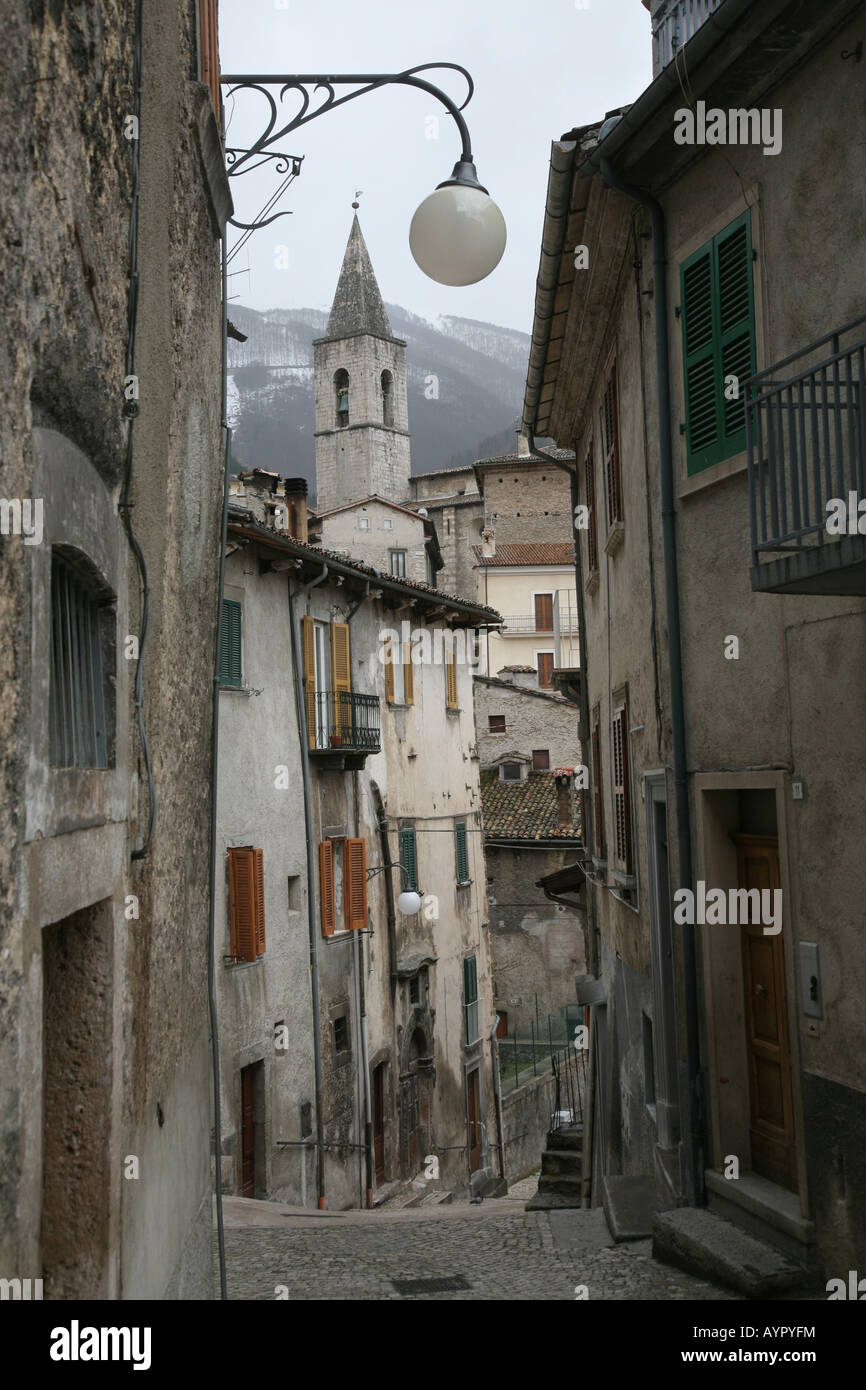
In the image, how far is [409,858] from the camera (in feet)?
85.3

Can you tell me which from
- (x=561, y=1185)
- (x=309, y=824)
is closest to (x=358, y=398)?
(x=309, y=824)

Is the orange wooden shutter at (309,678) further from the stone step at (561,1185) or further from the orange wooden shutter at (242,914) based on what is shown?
the stone step at (561,1185)

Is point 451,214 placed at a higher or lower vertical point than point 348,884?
higher

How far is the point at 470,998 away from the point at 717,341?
2268 cm

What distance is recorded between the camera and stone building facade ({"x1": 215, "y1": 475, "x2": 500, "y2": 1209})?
18266mm

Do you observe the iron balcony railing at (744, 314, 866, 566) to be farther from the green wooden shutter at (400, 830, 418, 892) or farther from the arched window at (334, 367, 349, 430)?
the arched window at (334, 367, 349, 430)

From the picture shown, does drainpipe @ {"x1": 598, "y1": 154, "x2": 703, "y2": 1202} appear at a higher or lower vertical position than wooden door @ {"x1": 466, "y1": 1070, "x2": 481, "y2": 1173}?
higher

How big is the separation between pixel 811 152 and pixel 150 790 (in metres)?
4.95

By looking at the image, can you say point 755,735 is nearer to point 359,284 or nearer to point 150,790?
point 150,790

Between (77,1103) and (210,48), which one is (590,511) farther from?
(77,1103)

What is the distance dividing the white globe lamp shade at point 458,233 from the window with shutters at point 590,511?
7659mm

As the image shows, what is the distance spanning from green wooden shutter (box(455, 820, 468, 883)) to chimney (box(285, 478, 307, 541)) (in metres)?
7.49

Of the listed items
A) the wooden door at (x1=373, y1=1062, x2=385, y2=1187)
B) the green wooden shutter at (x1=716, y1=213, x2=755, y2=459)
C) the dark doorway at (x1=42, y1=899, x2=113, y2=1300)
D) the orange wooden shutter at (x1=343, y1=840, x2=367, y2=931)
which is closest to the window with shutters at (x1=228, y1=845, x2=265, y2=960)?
the orange wooden shutter at (x1=343, y1=840, x2=367, y2=931)

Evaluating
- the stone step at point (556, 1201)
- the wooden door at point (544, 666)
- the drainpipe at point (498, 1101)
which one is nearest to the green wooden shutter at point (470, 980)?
the drainpipe at point (498, 1101)
